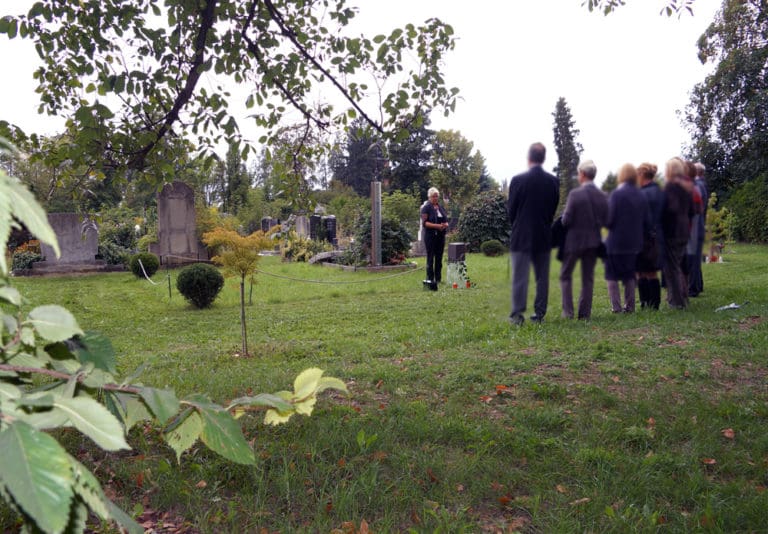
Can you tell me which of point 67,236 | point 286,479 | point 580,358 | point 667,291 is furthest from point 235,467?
point 67,236

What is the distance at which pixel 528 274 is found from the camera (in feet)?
4.37

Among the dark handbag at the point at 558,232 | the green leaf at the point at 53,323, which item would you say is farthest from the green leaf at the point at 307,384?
the dark handbag at the point at 558,232

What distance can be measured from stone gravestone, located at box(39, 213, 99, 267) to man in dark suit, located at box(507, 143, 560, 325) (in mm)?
16311

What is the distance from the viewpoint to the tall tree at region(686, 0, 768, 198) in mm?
1366

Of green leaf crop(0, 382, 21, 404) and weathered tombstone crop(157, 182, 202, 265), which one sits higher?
weathered tombstone crop(157, 182, 202, 265)

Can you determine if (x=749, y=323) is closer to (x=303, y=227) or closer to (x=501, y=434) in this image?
(x=501, y=434)

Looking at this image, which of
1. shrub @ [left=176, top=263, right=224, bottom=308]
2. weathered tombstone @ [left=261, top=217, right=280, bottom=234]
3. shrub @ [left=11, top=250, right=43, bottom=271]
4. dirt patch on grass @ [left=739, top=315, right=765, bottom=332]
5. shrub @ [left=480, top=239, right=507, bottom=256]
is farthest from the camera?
weathered tombstone @ [left=261, top=217, right=280, bottom=234]

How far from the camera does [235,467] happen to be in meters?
3.50

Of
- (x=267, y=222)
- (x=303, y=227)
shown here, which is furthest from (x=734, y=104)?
(x=267, y=222)

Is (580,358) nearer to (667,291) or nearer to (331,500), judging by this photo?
(331,500)

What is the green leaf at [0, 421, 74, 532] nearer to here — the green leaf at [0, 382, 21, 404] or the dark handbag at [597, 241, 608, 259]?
the green leaf at [0, 382, 21, 404]

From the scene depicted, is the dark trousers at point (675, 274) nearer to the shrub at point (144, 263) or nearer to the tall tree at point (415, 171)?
the tall tree at point (415, 171)

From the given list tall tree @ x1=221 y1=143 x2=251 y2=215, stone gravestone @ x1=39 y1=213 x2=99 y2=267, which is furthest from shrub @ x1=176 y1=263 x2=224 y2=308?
tall tree @ x1=221 y1=143 x2=251 y2=215

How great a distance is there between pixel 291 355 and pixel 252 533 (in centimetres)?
363
